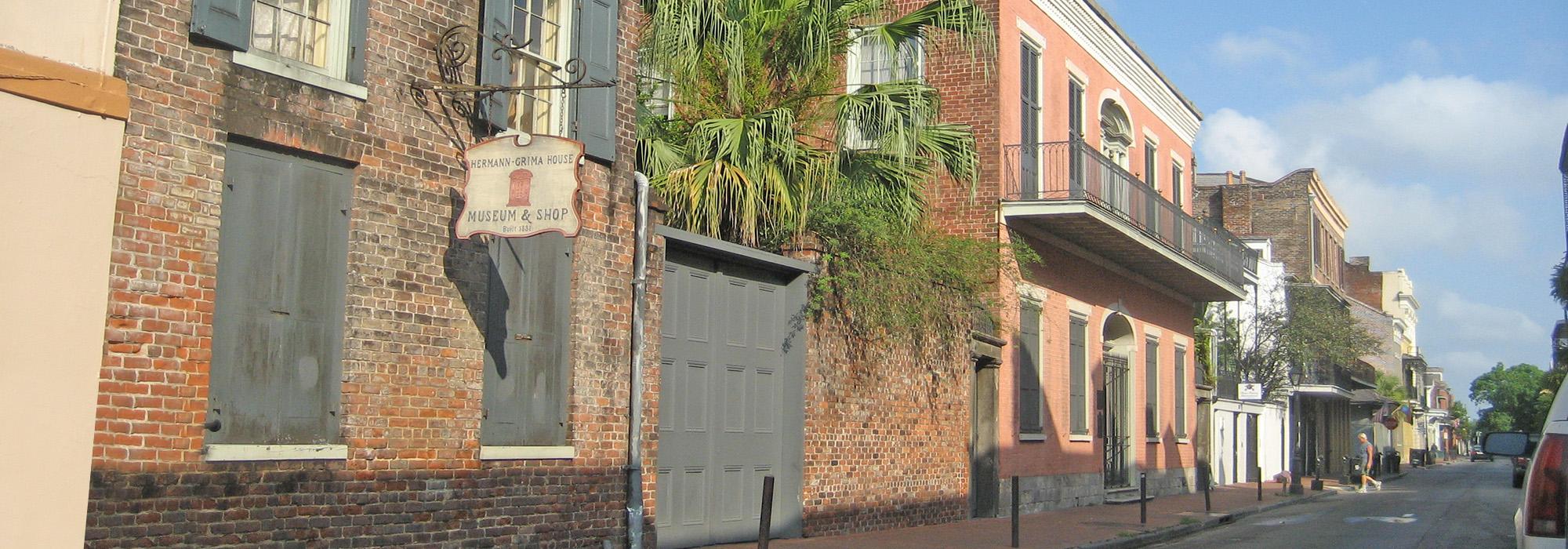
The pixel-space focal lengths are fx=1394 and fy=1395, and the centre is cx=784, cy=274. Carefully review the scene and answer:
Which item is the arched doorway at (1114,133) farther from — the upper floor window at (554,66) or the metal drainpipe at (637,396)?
the upper floor window at (554,66)

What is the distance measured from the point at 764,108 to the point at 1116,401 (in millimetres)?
12238

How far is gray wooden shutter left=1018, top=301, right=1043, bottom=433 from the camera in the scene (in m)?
19.9

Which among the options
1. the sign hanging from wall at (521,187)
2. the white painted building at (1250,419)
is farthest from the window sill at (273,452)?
the white painted building at (1250,419)

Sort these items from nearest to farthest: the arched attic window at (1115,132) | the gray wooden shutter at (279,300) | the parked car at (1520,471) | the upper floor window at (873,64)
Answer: the parked car at (1520,471) < the gray wooden shutter at (279,300) < the upper floor window at (873,64) < the arched attic window at (1115,132)

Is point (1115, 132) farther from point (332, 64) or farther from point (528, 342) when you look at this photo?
point (332, 64)

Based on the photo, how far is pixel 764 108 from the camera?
1463 cm

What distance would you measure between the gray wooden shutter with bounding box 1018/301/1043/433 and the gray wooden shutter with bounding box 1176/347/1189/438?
8.87 metres

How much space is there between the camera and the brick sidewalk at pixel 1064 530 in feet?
46.9

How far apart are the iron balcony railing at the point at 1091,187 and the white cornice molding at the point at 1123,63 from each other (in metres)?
2.19

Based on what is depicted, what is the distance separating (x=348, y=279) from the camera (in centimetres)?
918

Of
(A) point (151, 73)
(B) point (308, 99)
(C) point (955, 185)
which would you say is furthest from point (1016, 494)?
(A) point (151, 73)

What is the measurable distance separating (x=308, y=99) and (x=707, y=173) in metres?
5.35

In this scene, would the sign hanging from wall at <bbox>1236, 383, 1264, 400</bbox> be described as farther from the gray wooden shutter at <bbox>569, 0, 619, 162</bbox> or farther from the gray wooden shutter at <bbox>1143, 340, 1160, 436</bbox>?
the gray wooden shutter at <bbox>569, 0, 619, 162</bbox>

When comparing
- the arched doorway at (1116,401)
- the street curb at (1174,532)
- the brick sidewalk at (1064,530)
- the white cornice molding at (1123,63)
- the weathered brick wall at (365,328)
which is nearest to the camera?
the weathered brick wall at (365,328)
